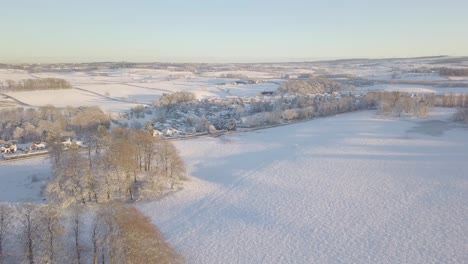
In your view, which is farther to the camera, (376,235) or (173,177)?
(173,177)

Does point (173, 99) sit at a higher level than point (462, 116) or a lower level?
higher

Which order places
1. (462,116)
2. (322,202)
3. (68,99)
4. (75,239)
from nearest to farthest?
Answer: 1. (75,239)
2. (322,202)
3. (462,116)
4. (68,99)

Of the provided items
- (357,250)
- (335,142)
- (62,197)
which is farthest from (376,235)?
(335,142)

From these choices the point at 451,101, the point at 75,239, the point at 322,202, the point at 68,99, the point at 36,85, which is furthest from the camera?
the point at 36,85

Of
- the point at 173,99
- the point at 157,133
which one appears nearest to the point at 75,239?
the point at 157,133

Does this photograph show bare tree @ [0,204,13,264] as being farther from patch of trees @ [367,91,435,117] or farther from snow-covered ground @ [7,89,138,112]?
patch of trees @ [367,91,435,117]

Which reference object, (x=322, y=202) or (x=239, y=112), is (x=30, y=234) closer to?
(x=322, y=202)

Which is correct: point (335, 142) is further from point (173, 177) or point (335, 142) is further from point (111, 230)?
point (111, 230)
